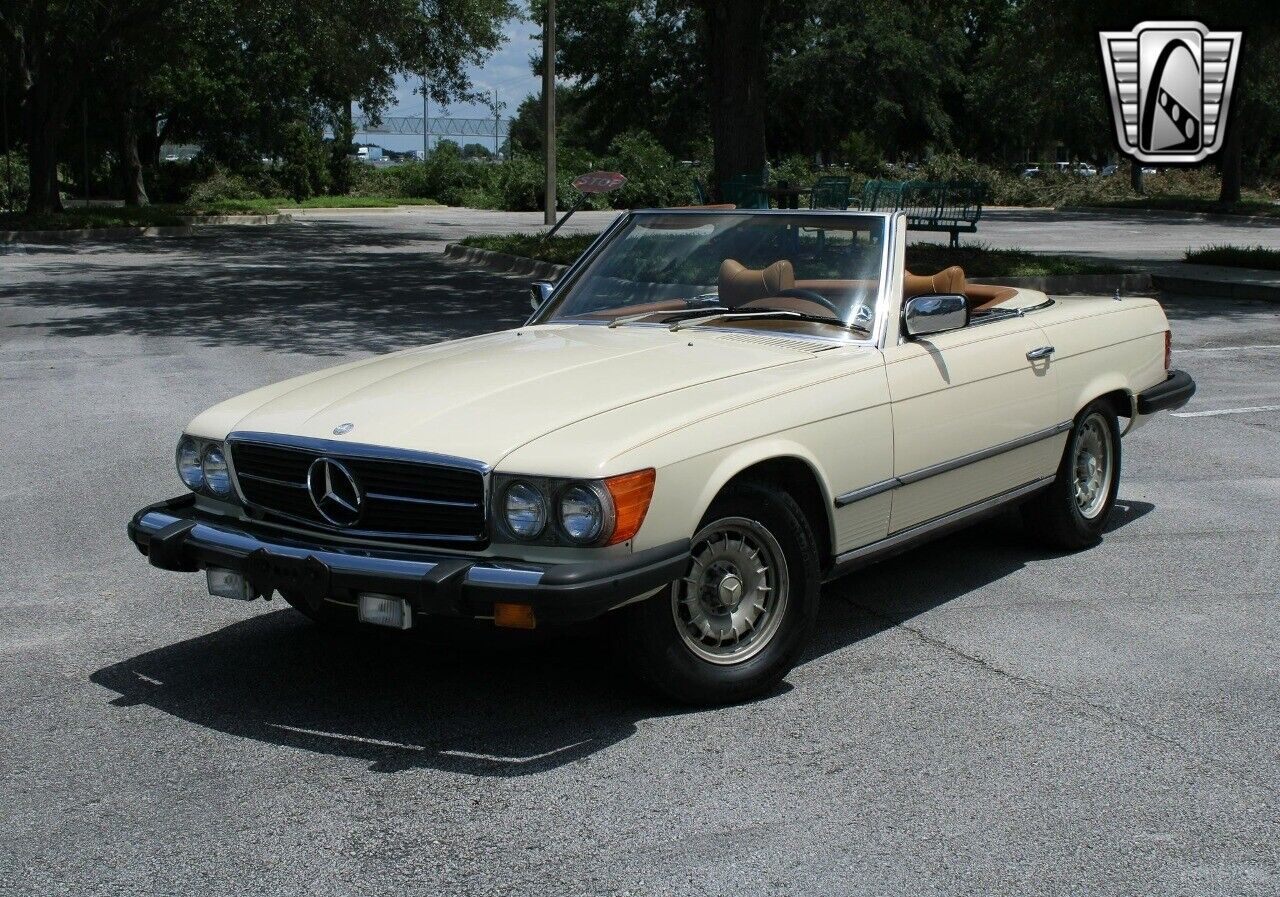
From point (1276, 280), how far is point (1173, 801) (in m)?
16.1

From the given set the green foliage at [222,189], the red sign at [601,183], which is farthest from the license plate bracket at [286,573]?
the green foliage at [222,189]

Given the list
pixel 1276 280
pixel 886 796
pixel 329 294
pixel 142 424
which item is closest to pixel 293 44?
pixel 329 294

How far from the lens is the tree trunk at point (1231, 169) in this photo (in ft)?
146

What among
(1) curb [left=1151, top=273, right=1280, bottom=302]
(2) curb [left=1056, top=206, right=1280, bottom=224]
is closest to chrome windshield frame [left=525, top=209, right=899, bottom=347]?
(1) curb [left=1151, top=273, right=1280, bottom=302]

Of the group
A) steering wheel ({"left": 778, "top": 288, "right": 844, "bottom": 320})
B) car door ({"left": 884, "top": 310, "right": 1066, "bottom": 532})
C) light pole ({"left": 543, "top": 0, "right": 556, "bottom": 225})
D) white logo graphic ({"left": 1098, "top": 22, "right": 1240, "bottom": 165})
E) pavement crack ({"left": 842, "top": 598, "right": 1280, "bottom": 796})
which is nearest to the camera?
pavement crack ({"left": 842, "top": 598, "right": 1280, "bottom": 796})

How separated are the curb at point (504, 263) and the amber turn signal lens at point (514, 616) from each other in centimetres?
1526

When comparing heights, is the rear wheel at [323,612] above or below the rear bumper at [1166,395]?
below

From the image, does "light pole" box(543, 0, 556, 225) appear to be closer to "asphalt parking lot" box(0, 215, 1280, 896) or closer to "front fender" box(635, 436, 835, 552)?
"asphalt parking lot" box(0, 215, 1280, 896)

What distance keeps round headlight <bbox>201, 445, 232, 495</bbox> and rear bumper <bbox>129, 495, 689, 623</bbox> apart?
0.23 metres

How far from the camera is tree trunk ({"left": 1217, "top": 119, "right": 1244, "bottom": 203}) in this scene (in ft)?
146

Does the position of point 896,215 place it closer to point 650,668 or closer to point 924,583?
point 924,583

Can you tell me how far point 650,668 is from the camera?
446 centimetres

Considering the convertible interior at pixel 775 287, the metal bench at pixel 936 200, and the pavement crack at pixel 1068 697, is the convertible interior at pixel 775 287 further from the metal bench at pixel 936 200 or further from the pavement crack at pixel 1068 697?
the metal bench at pixel 936 200

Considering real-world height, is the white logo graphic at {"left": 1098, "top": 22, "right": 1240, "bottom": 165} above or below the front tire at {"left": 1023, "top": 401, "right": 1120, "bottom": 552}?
above
